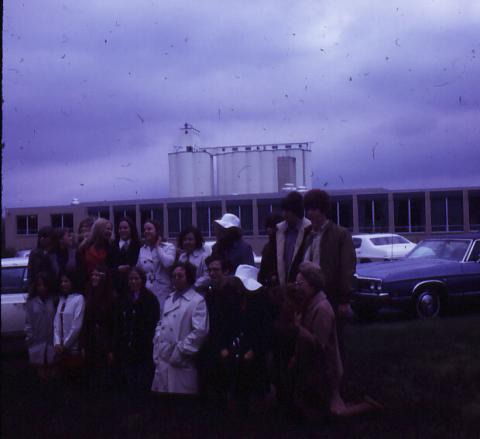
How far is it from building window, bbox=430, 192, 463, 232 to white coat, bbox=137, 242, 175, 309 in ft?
130

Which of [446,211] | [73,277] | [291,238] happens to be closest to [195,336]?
[291,238]

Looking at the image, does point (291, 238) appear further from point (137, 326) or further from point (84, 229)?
point (84, 229)

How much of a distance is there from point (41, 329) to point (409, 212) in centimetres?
4041

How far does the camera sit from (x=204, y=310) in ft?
21.8

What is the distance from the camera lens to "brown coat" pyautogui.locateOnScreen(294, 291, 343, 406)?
5883mm

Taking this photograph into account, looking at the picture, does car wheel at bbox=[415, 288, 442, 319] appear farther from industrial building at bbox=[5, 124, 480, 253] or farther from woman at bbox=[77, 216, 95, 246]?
industrial building at bbox=[5, 124, 480, 253]

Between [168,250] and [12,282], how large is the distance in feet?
12.4

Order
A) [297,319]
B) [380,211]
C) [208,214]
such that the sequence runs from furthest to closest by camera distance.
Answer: [208,214], [380,211], [297,319]

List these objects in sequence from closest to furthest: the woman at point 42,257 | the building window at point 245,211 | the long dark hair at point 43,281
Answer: the long dark hair at point 43,281, the woman at point 42,257, the building window at point 245,211

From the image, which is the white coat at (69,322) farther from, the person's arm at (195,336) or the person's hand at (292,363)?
the person's hand at (292,363)

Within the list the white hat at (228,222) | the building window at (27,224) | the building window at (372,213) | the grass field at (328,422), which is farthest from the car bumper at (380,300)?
the building window at (27,224)

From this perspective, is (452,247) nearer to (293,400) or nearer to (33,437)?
(293,400)

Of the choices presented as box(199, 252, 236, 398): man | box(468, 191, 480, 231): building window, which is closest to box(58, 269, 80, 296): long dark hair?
box(199, 252, 236, 398): man

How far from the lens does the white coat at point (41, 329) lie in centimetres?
812
